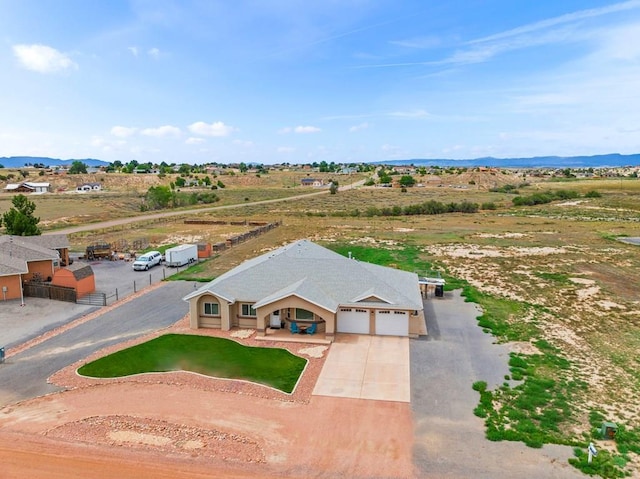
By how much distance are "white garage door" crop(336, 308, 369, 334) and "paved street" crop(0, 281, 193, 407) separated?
1081 cm

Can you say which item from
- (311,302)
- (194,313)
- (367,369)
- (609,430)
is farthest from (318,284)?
(609,430)

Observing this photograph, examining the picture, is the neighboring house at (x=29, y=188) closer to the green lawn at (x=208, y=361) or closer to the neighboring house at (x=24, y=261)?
the neighboring house at (x=24, y=261)

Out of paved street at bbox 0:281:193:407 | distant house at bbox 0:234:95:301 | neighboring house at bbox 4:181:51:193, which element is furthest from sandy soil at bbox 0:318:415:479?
neighboring house at bbox 4:181:51:193

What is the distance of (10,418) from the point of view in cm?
1858

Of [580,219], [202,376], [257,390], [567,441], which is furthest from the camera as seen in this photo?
[580,219]

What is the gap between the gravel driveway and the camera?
50.6 ft

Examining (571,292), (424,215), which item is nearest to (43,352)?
(571,292)

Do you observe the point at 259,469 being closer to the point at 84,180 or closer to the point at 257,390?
the point at 257,390

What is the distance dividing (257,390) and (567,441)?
12178 millimetres

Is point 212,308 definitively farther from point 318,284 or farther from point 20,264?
point 20,264

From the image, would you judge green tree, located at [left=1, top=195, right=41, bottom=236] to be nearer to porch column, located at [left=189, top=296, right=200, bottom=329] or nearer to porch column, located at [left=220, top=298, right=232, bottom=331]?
porch column, located at [left=189, top=296, right=200, bottom=329]

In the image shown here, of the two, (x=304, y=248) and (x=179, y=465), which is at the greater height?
(x=304, y=248)

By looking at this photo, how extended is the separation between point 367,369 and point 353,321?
5022 millimetres

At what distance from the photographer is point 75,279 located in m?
35.0
